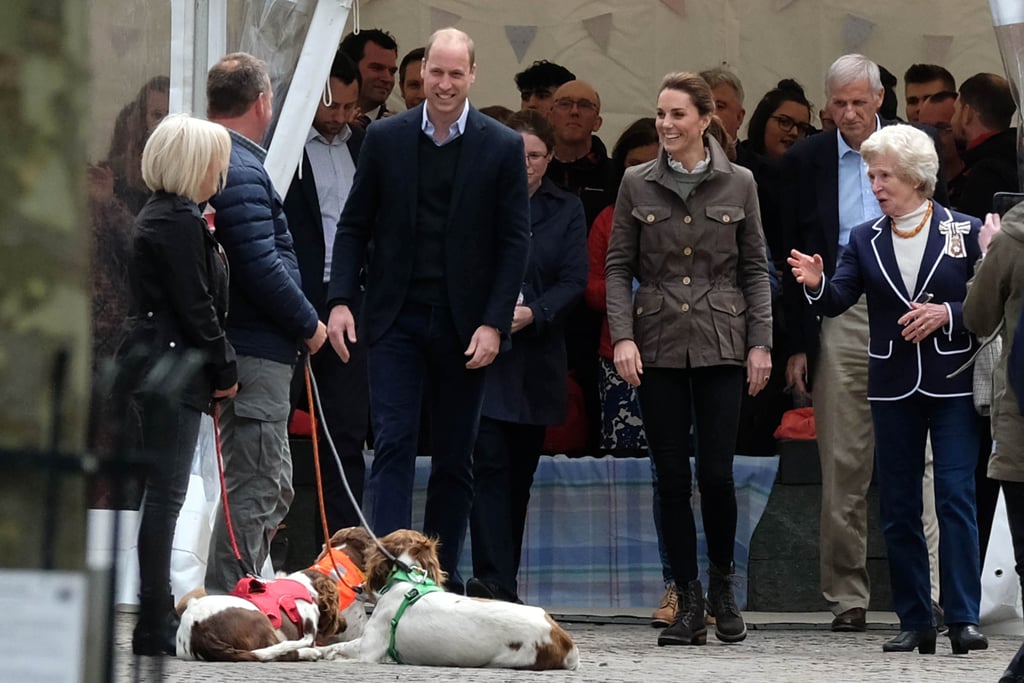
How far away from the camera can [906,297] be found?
22.9 feet

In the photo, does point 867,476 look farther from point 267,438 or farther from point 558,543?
point 267,438

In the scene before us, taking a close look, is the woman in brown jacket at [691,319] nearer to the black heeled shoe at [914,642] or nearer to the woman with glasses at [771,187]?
the black heeled shoe at [914,642]

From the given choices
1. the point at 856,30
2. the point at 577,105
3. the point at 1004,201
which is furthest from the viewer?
the point at 856,30

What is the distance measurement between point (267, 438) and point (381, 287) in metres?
0.77

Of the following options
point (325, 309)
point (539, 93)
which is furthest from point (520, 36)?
point (325, 309)

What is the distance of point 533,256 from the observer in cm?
833

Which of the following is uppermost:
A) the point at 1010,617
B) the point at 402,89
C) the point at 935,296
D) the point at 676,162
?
the point at 402,89

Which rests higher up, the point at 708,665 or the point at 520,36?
the point at 520,36

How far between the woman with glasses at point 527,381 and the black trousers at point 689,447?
106 cm

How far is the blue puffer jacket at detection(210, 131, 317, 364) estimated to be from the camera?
6492 millimetres

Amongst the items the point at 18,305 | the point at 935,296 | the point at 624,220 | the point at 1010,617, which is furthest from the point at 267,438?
the point at 18,305

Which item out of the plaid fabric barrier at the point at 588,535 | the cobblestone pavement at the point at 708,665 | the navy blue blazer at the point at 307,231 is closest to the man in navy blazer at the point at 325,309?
the navy blue blazer at the point at 307,231

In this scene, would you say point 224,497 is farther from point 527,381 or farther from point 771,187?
point 771,187

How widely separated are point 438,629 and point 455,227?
5.28ft
